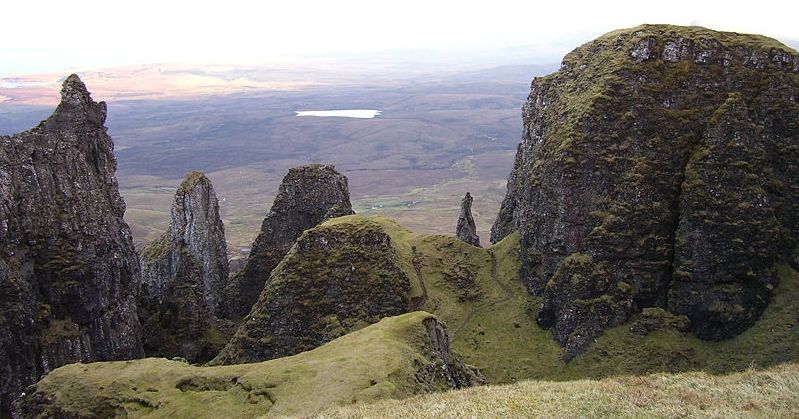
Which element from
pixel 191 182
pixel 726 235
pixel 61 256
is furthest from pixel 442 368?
pixel 191 182

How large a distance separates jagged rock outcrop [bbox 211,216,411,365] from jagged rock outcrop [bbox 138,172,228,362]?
15286mm

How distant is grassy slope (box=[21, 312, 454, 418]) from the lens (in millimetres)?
43750

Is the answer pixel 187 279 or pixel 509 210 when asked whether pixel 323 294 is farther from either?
pixel 509 210

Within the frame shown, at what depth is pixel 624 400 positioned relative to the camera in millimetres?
36156

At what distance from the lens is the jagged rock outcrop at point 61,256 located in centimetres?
6569

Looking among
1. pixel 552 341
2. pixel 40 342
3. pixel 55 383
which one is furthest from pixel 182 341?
pixel 552 341

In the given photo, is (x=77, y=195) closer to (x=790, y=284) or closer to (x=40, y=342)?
(x=40, y=342)

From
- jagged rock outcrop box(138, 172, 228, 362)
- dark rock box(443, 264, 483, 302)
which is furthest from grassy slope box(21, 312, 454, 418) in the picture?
jagged rock outcrop box(138, 172, 228, 362)

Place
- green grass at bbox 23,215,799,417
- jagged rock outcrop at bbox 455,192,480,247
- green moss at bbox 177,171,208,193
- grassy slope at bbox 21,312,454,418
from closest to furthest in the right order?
green grass at bbox 23,215,799,417, grassy slope at bbox 21,312,454,418, green moss at bbox 177,171,208,193, jagged rock outcrop at bbox 455,192,480,247

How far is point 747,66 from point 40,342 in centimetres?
7891

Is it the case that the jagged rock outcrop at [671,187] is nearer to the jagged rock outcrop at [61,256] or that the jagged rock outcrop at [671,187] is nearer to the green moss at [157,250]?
the jagged rock outcrop at [61,256]

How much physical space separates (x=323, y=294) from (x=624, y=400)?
136 feet

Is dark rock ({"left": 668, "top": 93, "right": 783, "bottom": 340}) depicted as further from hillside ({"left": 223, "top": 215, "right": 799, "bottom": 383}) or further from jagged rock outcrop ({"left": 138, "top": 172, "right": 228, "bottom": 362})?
jagged rock outcrop ({"left": 138, "top": 172, "right": 228, "bottom": 362})

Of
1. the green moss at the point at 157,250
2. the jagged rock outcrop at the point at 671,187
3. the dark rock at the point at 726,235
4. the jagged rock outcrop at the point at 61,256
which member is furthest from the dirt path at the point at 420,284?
the green moss at the point at 157,250
